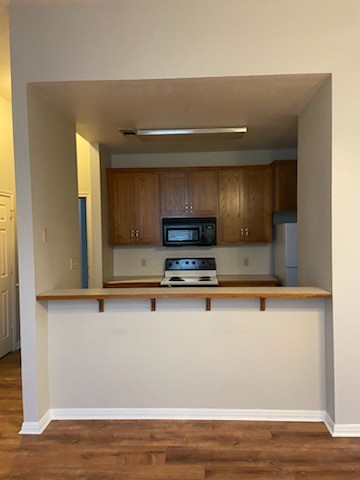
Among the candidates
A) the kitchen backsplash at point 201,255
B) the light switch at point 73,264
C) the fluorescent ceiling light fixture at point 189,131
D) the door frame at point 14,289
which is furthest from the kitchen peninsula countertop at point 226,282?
the fluorescent ceiling light fixture at point 189,131

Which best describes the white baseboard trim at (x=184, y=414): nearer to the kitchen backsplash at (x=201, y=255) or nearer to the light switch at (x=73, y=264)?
the light switch at (x=73, y=264)

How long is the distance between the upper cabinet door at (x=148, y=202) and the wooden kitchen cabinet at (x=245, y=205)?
0.83m

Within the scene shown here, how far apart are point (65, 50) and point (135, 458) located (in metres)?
2.81

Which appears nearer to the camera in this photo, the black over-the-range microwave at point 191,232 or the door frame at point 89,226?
the black over-the-range microwave at point 191,232

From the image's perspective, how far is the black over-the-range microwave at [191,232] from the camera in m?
4.59

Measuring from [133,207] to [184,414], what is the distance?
2.68 m

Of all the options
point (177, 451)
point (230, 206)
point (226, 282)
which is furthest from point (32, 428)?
point (230, 206)

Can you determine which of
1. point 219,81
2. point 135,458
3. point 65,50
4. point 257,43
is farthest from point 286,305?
point 65,50

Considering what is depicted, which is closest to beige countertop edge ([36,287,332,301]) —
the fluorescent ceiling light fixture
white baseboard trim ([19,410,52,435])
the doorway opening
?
white baseboard trim ([19,410,52,435])

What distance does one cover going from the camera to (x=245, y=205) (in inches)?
182

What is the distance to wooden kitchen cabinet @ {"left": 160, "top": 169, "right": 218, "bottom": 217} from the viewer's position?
4.63 m

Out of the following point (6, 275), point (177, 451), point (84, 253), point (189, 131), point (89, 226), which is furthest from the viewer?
point (84, 253)

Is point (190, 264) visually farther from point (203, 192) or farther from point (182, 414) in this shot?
point (182, 414)

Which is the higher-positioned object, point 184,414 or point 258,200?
point 258,200
